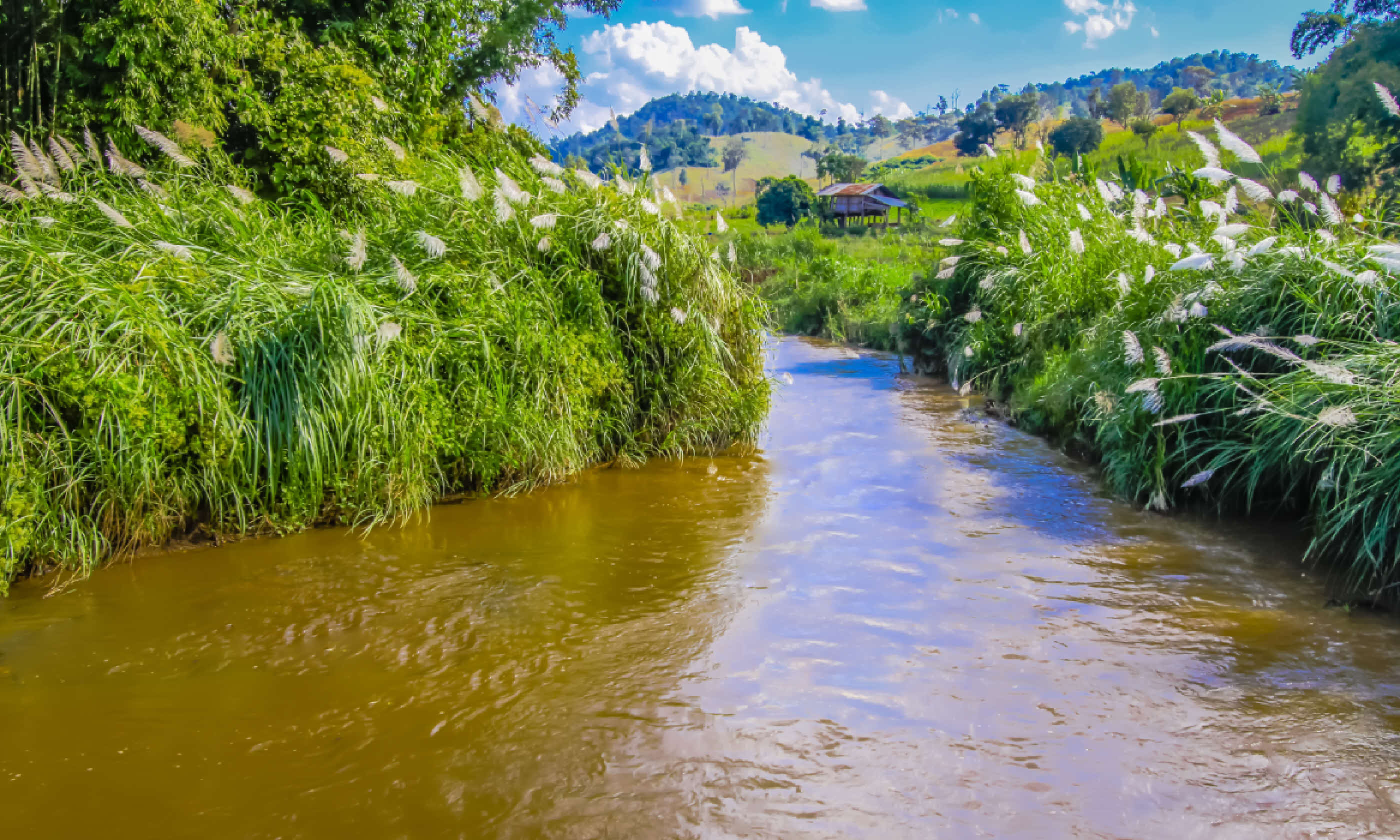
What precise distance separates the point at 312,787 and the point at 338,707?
564 millimetres

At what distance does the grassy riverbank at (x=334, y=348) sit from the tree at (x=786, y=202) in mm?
63017

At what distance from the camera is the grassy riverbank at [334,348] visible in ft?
15.3

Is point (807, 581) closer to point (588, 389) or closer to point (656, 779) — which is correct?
point (656, 779)

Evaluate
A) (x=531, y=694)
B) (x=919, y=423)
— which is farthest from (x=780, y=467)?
(x=531, y=694)

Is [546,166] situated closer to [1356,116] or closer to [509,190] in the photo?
[509,190]

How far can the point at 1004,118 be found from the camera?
111 metres

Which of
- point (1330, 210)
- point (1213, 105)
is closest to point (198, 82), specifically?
point (1330, 210)

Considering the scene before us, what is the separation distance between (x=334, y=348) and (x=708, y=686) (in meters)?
3.26

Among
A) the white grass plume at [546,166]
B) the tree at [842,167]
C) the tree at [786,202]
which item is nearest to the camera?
the white grass plume at [546,166]

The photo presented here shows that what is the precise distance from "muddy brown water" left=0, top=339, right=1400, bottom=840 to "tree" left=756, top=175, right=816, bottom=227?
65.6 metres

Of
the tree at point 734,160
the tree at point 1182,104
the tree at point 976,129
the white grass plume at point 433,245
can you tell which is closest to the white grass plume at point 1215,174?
the white grass plume at point 433,245

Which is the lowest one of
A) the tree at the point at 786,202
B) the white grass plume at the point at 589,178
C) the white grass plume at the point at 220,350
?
the white grass plume at the point at 220,350

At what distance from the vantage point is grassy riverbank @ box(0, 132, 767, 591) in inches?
184

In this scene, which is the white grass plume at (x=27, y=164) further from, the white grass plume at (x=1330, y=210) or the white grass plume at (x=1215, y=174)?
the white grass plume at (x=1330, y=210)
